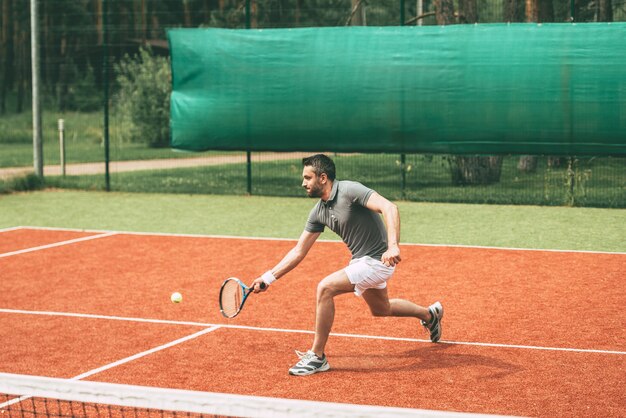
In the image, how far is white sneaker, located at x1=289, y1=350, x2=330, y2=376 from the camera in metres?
7.64

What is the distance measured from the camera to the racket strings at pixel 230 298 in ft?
25.9

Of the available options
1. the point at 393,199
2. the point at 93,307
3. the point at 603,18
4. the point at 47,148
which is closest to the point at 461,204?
the point at 393,199

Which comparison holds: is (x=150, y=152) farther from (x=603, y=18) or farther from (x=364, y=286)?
(x=364, y=286)

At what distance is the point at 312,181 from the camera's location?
7.61 m

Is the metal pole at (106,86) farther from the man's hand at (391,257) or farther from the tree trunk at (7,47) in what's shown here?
the tree trunk at (7,47)

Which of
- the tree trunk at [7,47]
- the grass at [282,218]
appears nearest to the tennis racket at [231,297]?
the grass at [282,218]

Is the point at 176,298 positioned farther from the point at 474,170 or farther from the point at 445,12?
the point at 445,12

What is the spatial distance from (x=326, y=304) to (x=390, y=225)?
929mm

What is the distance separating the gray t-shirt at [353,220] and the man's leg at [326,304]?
27cm

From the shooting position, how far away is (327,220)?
786 cm

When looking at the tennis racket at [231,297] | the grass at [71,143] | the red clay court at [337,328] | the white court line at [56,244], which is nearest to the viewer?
the red clay court at [337,328]

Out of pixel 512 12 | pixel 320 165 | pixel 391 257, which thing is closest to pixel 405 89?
pixel 512 12

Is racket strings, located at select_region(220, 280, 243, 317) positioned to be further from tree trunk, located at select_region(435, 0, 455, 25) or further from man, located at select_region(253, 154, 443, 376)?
tree trunk, located at select_region(435, 0, 455, 25)

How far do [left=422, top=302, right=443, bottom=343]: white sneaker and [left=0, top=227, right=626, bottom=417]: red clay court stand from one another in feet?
0.37
